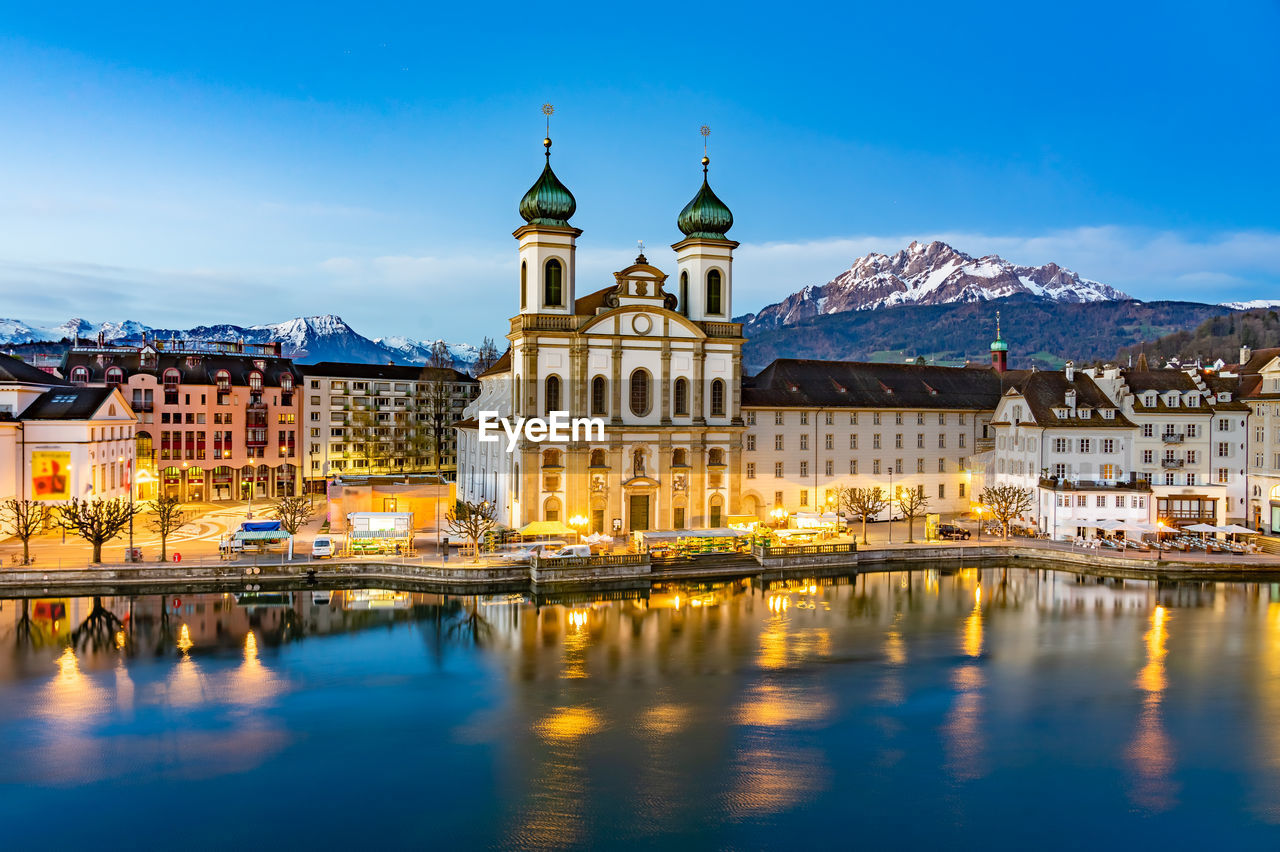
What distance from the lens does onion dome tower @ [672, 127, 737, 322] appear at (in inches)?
2203

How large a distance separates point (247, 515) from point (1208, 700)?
50679 millimetres

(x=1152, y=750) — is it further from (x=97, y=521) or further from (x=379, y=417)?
(x=379, y=417)

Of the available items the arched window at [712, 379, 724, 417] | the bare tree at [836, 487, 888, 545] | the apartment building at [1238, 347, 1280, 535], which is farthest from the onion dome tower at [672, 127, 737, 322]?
the apartment building at [1238, 347, 1280, 535]

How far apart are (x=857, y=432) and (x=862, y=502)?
467 cm

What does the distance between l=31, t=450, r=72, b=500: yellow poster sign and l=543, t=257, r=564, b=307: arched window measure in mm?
26199

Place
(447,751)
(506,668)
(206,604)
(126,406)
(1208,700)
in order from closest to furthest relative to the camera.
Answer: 1. (447,751)
2. (1208,700)
3. (506,668)
4. (206,604)
5. (126,406)

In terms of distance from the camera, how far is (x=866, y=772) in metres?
23.5

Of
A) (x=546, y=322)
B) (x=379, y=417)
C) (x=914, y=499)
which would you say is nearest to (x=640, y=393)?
(x=546, y=322)

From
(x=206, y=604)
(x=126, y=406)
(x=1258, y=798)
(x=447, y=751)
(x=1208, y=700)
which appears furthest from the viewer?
(x=126, y=406)

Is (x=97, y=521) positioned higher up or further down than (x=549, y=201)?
further down

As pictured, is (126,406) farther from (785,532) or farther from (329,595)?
(785,532)

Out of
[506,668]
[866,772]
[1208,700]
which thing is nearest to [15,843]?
[506,668]

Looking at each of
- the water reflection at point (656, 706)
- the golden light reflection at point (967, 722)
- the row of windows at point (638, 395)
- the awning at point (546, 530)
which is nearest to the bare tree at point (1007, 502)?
the water reflection at point (656, 706)

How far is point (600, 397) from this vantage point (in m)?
52.9
